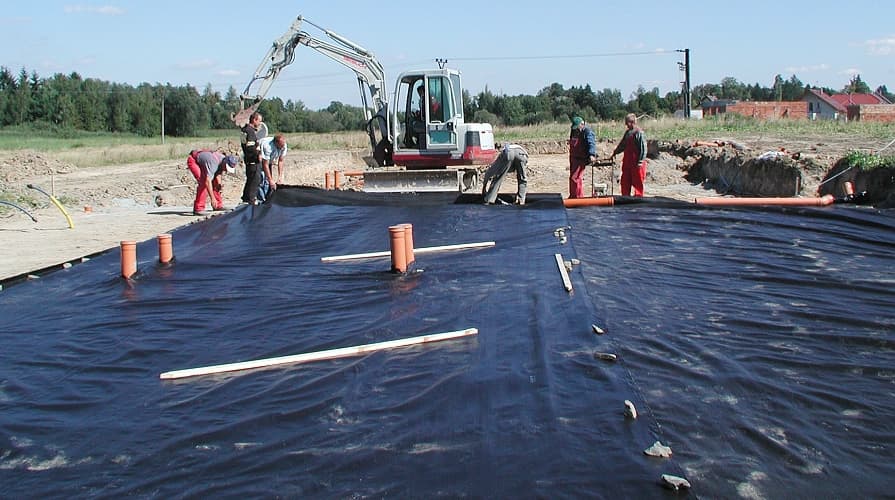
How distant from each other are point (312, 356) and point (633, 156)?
9.06 m

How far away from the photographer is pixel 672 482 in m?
2.97

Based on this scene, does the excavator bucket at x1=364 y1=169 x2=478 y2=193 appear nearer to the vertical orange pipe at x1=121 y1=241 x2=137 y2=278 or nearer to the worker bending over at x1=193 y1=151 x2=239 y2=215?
the worker bending over at x1=193 y1=151 x2=239 y2=215

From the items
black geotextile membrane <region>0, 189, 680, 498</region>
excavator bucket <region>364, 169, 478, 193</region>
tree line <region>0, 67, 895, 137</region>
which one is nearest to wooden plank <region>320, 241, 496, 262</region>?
black geotextile membrane <region>0, 189, 680, 498</region>

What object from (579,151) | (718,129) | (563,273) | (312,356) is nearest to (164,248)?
(312,356)

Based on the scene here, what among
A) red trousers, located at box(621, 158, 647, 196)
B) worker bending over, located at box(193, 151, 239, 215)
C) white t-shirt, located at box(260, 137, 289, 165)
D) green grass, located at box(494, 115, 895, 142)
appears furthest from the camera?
green grass, located at box(494, 115, 895, 142)

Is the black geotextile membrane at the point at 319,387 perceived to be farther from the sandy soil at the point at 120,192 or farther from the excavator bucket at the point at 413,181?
the excavator bucket at the point at 413,181

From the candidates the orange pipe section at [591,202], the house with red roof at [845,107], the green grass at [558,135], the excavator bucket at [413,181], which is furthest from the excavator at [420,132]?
the house with red roof at [845,107]

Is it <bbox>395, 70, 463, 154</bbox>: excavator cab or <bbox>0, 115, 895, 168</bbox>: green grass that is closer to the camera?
<bbox>395, 70, 463, 154</bbox>: excavator cab

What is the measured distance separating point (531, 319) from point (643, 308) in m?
0.91

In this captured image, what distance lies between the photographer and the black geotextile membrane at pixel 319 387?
3.30m

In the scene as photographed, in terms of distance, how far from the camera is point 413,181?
15617 millimetres

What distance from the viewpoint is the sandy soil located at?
1162 centimetres

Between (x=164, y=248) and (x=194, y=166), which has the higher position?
(x=194, y=166)

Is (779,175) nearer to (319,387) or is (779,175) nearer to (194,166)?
(194,166)
